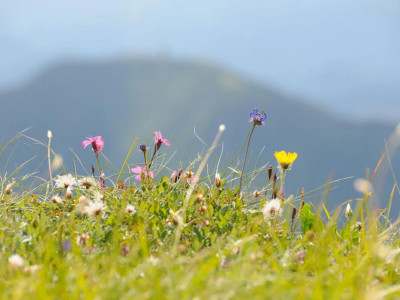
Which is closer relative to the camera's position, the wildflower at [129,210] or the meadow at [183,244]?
the meadow at [183,244]

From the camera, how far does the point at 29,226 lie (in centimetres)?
255

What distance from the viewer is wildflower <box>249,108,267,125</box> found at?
349 centimetres

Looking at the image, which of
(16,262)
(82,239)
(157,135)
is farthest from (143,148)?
(16,262)

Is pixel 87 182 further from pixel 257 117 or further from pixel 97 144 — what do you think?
pixel 257 117

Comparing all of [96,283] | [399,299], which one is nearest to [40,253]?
[96,283]

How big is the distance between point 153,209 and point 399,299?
1.79 m

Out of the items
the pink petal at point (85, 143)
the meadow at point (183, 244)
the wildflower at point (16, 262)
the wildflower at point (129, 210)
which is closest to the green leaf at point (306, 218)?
the meadow at point (183, 244)

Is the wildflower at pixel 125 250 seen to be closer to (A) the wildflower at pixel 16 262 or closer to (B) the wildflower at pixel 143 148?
(A) the wildflower at pixel 16 262

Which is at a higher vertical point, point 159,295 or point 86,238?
point 159,295

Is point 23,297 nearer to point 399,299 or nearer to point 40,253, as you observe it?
point 40,253

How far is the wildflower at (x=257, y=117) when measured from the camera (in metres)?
3.49

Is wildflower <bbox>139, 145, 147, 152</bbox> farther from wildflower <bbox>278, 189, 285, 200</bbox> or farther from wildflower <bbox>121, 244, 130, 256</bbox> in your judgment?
wildflower <bbox>121, 244, 130, 256</bbox>

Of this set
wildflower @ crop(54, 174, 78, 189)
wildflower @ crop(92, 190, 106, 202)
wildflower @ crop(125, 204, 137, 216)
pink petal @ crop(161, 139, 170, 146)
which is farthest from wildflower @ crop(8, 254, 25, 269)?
pink petal @ crop(161, 139, 170, 146)

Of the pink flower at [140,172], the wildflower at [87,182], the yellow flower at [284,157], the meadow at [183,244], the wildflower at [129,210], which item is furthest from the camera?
the pink flower at [140,172]
